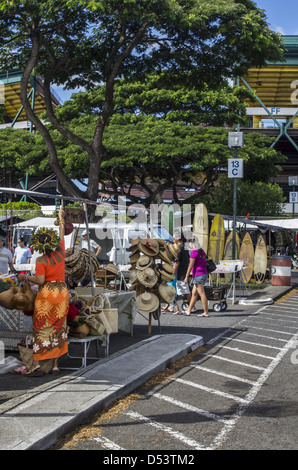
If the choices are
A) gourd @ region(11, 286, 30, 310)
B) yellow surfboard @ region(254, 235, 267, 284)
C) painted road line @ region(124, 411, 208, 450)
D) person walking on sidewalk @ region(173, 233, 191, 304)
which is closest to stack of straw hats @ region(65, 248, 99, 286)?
gourd @ region(11, 286, 30, 310)

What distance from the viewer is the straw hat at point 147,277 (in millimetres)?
11133

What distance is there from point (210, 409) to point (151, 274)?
17.1ft

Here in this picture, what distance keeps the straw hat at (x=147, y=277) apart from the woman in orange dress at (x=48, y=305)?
358 cm

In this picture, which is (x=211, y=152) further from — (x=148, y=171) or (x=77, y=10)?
(x=77, y=10)

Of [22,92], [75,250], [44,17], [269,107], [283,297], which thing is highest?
[269,107]

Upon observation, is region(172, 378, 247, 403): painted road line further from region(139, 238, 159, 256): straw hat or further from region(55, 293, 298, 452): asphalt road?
region(139, 238, 159, 256): straw hat

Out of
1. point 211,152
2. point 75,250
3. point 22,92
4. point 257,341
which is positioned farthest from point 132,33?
point 211,152

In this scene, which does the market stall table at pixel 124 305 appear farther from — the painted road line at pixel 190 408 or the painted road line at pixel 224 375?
the painted road line at pixel 190 408

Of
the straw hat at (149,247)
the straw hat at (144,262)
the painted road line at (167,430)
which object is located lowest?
the painted road line at (167,430)

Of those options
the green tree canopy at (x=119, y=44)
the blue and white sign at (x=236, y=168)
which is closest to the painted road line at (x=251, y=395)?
the green tree canopy at (x=119, y=44)

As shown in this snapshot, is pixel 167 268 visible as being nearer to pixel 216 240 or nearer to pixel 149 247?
pixel 149 247

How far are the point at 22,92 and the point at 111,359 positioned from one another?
7875mm

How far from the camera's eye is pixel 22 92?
45.0 ft

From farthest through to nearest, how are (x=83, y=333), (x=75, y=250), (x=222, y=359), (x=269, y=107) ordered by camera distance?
1. (x=269, y=107)
2. (x=75, y=250)
3. (x=222, y=359)
4. (x=83, y=333)
